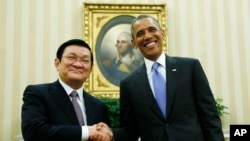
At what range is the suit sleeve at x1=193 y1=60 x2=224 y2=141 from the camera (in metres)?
1.75

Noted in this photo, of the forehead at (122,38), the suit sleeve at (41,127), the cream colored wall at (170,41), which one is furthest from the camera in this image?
the forehead at (122,38)

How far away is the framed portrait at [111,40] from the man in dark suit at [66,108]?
1.80 meters

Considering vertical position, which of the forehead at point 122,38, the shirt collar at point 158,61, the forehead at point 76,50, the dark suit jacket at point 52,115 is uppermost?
the forehead at point 122,38

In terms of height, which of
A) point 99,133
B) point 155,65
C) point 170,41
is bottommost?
point 99,133

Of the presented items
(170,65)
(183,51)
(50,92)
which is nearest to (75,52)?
(50,92)

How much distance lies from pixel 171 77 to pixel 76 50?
1.89 feet

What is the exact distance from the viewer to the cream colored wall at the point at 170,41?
387cm

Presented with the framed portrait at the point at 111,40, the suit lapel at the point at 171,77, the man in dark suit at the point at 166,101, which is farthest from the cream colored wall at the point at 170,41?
the suit lapel at the point at 171,77

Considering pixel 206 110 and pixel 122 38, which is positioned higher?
pixel 122 38

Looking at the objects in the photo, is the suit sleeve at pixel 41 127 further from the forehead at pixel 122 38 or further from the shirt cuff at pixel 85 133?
the forehead at pixel 122 38

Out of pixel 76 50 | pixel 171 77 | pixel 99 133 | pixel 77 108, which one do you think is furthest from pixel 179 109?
pixel 76 50

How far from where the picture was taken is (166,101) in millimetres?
1812

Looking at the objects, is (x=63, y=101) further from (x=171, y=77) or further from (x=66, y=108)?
(x=171, y=77)

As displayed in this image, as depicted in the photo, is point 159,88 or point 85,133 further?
point 159,88
